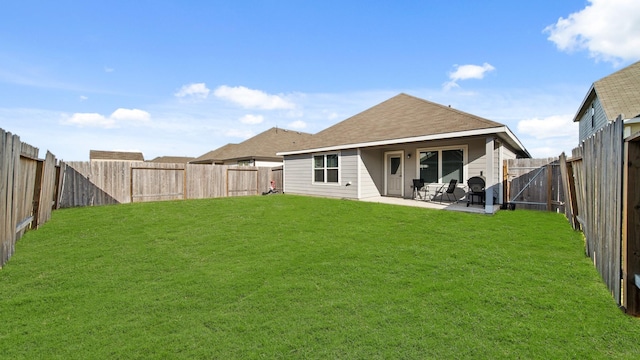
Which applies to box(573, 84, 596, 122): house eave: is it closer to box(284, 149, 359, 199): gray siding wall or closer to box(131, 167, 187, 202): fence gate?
box(284, 149, 359, 199): gray siding wall

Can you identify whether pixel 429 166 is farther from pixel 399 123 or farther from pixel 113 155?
pixel 113 155

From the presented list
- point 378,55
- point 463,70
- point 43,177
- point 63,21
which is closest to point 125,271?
point 43,177

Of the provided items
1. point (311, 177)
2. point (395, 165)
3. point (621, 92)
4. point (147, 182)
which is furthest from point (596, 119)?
point (147, 182)

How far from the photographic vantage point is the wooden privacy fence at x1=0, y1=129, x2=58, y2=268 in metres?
4.05

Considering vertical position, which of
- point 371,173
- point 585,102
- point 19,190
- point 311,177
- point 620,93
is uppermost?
point 585,102

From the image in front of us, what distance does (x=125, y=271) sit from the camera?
4242 mm

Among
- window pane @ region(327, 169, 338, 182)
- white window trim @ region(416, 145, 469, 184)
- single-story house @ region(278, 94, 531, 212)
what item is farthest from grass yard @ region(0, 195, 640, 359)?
window pane @ region(327, 169, 338, 182)

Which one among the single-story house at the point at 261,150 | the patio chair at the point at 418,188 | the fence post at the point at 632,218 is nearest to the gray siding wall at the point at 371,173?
the patio chair at the point at 418,188

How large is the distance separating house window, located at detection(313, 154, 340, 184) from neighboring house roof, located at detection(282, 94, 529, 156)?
535 mm

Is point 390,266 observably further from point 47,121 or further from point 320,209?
point 47,121

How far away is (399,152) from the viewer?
12875mm

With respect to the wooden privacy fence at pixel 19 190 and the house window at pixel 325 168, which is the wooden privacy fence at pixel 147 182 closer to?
the wooden privacy fence at pixel 19 190

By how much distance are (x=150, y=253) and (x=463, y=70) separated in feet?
57.2

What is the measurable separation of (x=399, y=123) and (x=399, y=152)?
135cm
